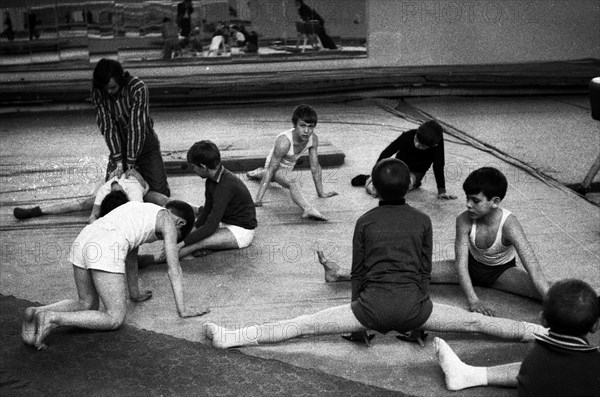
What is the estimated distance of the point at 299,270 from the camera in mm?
5438

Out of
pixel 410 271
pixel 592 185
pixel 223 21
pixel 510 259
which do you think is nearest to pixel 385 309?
pixel 410 271

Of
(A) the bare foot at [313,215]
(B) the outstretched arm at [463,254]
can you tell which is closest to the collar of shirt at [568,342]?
(B) the outstretched arm at [463,254]

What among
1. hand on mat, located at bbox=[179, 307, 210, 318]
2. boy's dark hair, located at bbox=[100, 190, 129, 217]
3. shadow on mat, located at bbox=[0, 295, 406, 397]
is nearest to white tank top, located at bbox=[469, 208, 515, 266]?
shadow on mat, located at bbox=[0, 295, 406, 397]

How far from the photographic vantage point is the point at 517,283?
4836mm

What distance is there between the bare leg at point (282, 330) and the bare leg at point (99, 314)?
55cm

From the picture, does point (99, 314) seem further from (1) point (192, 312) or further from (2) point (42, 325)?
(1) point (192, 312)

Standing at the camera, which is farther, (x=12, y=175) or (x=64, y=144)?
(x=64, y=144)

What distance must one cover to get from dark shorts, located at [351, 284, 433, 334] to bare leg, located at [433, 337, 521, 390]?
300mm

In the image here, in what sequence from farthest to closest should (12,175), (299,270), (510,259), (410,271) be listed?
(12,175), (299,270), (510,259), (410,271)

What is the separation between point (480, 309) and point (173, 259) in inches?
68.0

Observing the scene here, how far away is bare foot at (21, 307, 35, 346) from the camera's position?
4328 millimetres

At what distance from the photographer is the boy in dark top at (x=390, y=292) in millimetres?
4160

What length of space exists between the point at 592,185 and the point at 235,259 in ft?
11.2

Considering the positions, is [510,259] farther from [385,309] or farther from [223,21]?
[223,21]
